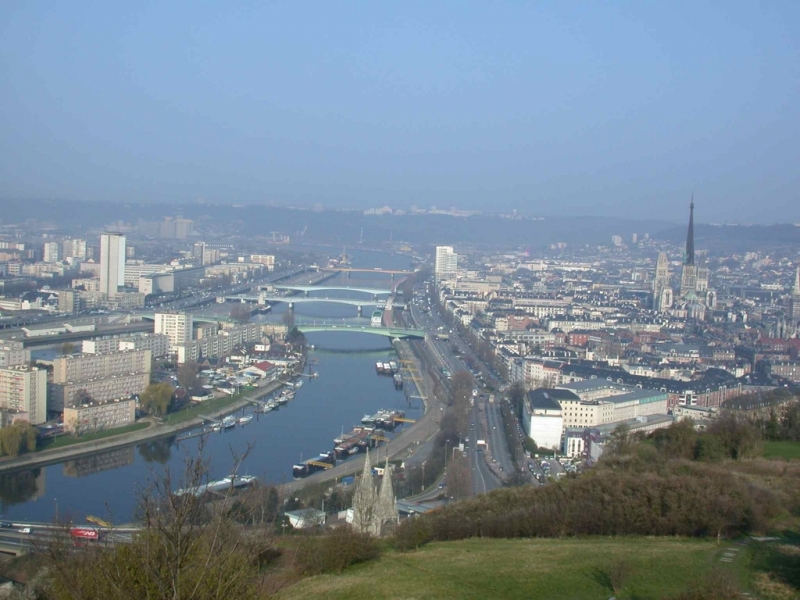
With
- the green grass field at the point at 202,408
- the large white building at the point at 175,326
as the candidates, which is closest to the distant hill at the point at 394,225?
the large white building at the point at 175,326

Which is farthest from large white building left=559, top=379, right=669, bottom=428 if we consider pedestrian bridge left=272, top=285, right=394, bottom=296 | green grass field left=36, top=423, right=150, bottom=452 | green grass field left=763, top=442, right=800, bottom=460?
pedestrian bridge left=272, top=285, right=394, bottom=296

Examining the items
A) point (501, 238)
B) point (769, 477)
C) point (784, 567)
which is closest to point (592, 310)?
point (769, 477)

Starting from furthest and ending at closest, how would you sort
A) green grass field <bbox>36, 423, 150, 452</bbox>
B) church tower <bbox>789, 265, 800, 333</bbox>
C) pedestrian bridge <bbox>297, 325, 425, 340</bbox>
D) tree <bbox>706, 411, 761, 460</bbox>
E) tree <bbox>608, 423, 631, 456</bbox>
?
church tower <bbox>789, 265, 800, 333</bbox>
pedestrian bridge <bbox>297, 325, 425, 340</bbox>
green grass field <bbox>36, 423, 150, 452</bbox>
tree <bbox>608, 423, 631, 456</bbox>
tree <bbox>706, 411, 761, 460</bbox>

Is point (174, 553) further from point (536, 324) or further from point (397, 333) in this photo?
point (536, 324)

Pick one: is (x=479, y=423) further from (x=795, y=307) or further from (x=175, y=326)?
(x=795, y=307)

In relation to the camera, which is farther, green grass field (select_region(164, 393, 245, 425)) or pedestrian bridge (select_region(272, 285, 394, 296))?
pedestrian bridge (select_region(272, 285, 394, 296))

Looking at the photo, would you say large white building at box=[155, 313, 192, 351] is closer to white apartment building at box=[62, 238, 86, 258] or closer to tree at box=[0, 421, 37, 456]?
tree at box=[0, 421, 37, 456]

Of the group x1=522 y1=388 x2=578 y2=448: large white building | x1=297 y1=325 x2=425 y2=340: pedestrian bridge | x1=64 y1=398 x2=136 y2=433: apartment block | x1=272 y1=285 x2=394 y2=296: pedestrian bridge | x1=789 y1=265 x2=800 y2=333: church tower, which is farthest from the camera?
x1=272 y1=285 x2=394 y2=296: pedestrian bridge

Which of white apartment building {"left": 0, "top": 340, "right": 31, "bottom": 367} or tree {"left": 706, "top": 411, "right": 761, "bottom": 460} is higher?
tree {"left": 706, "top": 411, "right": 761, "bottom": 460}
